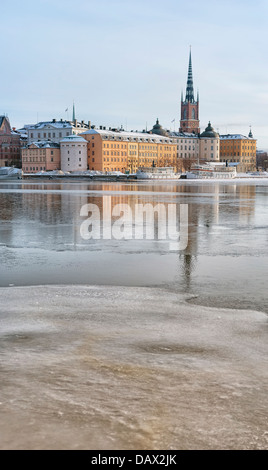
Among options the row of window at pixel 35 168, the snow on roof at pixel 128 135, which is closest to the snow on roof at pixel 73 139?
the snow on roof at pixel 128 135

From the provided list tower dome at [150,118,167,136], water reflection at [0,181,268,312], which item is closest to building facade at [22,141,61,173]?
tower dome at [150,118,167,136]

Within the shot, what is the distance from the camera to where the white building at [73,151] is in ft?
376

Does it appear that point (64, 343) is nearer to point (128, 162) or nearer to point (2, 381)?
point (2, 381)

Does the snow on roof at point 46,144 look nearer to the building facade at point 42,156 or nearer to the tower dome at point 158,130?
the building facade at point 42,156

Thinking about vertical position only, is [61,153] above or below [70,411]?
above

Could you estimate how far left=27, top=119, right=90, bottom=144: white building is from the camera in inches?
4963

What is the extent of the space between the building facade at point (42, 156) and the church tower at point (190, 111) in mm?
60909

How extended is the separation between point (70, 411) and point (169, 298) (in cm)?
381

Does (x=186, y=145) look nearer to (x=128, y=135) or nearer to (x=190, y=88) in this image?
(x=128, y=135)

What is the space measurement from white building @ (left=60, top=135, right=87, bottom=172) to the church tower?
194 feet

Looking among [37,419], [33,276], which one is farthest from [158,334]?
[33,276]

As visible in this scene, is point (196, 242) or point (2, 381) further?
point (196, 242)

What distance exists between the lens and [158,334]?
18.6 ft
